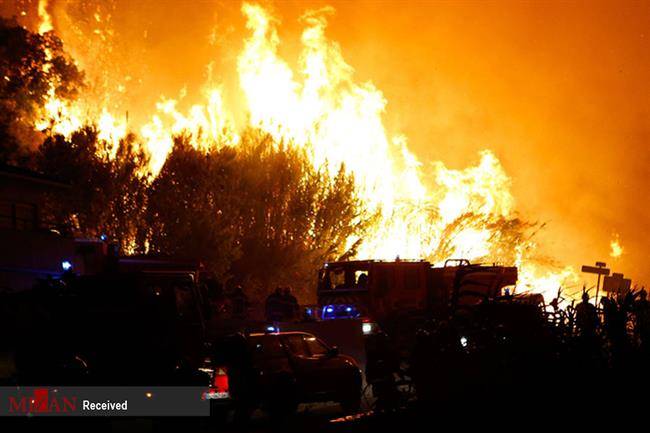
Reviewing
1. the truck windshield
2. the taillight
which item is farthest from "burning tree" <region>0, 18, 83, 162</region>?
the taillight

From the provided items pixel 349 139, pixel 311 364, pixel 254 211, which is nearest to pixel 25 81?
pixel 254 211

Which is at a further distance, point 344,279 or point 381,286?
point 344,279

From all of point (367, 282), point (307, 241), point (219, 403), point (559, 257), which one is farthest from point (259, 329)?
point (559, 257)

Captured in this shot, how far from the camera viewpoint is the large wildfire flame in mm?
36906

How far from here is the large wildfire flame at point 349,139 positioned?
36.9 metres

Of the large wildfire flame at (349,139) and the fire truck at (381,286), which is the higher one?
the large wildfire flame at (349,139)

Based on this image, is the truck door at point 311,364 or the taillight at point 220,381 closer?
the taillight at point 220,381

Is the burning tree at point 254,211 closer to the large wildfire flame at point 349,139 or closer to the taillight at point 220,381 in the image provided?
the large wildfire flame at point 349,139

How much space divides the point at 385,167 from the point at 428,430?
33969 millimetres

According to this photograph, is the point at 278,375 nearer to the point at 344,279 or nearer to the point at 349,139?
the point at 344,279

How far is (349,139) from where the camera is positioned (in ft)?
134

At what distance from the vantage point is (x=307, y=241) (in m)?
34.2

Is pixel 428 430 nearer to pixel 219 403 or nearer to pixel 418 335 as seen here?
pixel 418 335

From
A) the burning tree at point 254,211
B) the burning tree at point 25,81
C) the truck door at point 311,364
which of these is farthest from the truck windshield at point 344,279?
the burning tree at point 25,81
